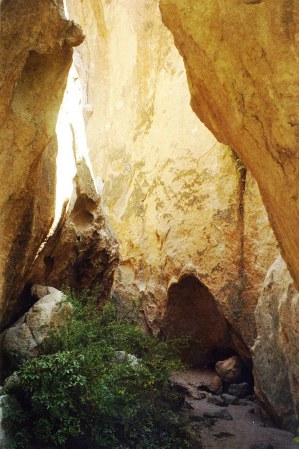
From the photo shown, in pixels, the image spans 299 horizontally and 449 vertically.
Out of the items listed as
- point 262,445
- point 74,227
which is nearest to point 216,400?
point 262,445

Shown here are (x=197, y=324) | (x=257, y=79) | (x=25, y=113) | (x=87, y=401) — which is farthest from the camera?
(x=197, y=324)

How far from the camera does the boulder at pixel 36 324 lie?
777 centimetres

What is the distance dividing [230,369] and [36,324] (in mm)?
6305

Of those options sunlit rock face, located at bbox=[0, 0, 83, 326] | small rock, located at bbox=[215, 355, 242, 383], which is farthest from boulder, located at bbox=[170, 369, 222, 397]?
sunlit rock face, located at bbox=[0, 0, 83, 326]

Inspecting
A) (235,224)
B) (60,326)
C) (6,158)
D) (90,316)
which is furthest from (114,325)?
(235,224)

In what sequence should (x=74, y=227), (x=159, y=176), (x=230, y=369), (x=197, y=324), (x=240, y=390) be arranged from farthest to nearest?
(x=159, y=176)
(x=197, y=324)
(x=230, y=369)
(x=240, y=390)
(x=74, y=227)

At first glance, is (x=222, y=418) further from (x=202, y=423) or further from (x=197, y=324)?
(x=197, y=324)

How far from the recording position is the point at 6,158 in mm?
7188

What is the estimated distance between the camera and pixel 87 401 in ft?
22.9

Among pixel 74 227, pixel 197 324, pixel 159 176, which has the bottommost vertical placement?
pixel 197 324

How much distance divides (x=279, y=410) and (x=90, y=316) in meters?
3.72

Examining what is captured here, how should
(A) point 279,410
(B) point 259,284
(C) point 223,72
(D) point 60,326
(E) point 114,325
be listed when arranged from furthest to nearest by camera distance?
(B) point 259,284 < (E) point 114,325 < (A) point 279,410 < (D) point 60,326 < (C) point 223,72

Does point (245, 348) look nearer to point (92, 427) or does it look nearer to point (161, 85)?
point (92, 427)

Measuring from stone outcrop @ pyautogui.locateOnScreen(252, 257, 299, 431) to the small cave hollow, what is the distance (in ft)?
12.8
